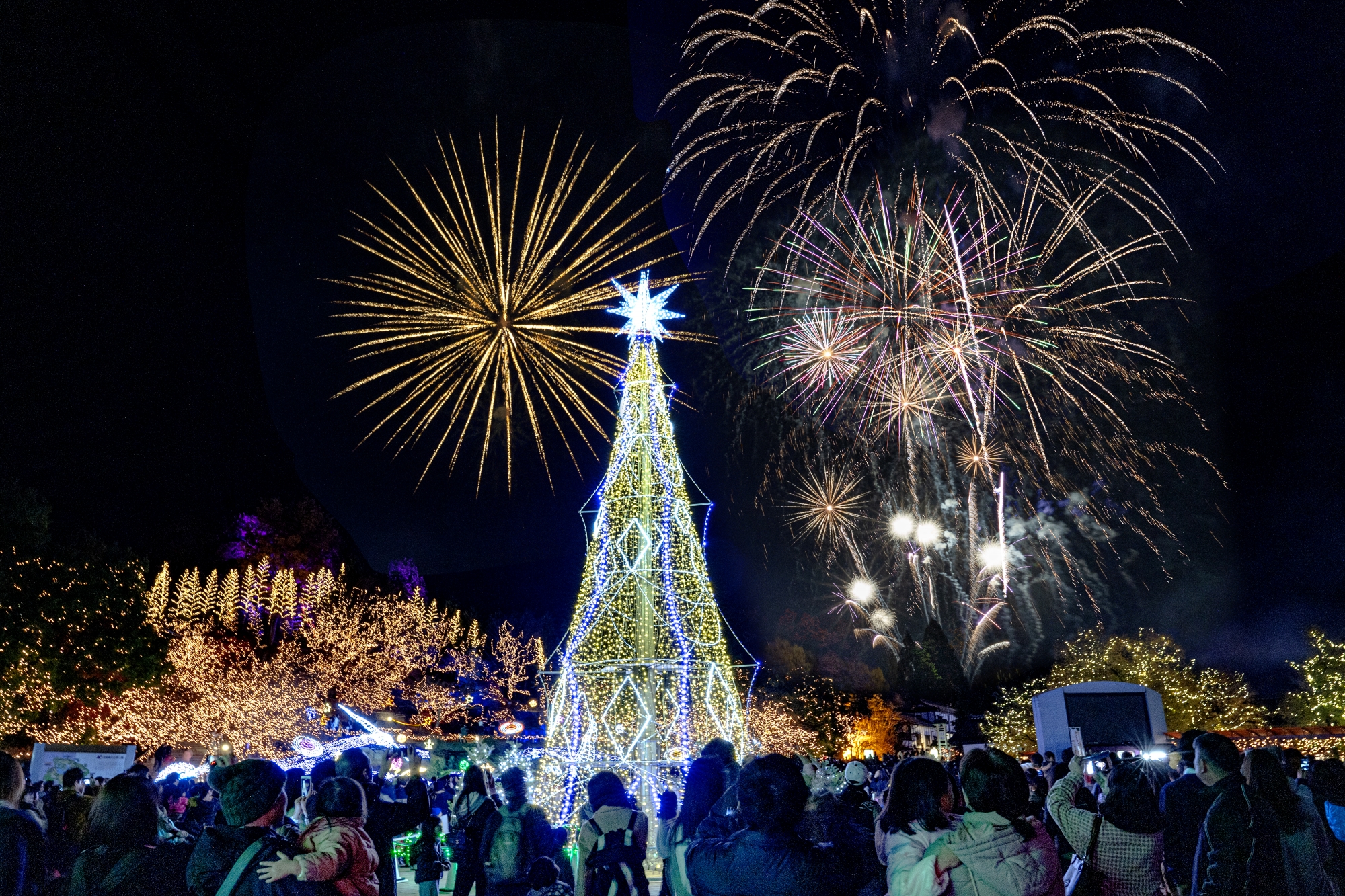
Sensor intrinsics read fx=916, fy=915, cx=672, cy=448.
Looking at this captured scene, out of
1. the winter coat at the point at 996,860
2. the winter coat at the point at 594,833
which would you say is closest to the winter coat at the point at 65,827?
the winter coat at the point at 594,833

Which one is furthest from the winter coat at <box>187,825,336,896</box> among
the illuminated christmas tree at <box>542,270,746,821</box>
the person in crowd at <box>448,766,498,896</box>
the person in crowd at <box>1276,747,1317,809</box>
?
the illuminated christmas tree at <box>542,270,746,821</box>

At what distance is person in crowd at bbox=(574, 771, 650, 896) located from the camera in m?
5.43

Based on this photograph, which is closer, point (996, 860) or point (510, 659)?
point (996, 860)

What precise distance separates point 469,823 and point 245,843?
3.63m

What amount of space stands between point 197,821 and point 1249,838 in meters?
8.44

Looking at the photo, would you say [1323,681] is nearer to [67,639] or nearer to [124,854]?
[67,639]

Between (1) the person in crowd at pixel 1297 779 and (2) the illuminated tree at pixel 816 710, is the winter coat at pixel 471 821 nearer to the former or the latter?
(1) the person in crowd at pixel 1297 779

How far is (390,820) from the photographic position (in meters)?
7.00

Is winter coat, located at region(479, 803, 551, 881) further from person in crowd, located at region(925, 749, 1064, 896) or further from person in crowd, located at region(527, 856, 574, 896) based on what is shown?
person in crowd, located at region(925, 749, 1064, 896)

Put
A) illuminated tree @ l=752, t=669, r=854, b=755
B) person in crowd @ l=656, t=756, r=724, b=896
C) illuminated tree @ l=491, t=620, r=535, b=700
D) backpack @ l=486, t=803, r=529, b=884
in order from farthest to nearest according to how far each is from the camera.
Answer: illuminated tree @ l=752, t=669, r=854, b=755 → illuminated tree @ l=491, t=620, r=535, b=700 → backpack @ l=486, t=803, r=529, b=884 → person in crowd @ l=656, t=756, r=724, b=896

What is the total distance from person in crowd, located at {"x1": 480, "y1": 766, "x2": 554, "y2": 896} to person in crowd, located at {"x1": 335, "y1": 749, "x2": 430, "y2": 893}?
0.70 m

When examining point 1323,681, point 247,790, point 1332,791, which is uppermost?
point 1323,681

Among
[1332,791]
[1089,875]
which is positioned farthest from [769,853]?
[1332,791]

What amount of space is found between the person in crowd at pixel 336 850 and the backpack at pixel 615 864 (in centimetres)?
158
